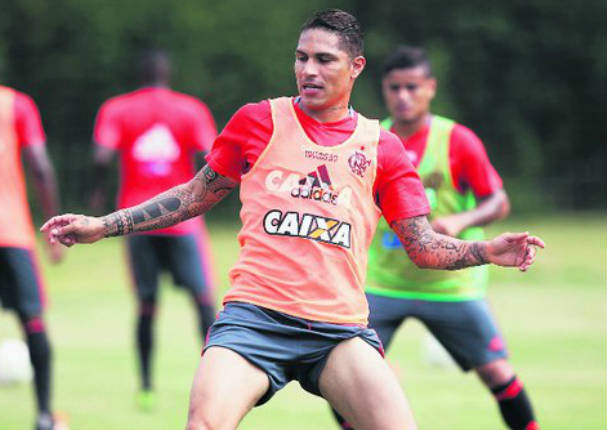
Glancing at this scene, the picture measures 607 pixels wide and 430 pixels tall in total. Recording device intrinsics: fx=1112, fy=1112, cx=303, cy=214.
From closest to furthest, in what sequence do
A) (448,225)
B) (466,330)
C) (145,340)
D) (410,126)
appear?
(448,225) < (466,330) < (410,126) < (145,340)

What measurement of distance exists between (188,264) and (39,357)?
1831 mm

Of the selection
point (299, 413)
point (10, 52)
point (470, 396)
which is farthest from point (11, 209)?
point (10, 52)

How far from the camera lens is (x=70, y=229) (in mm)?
4715

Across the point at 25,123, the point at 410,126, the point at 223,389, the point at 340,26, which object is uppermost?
the point at 340,26

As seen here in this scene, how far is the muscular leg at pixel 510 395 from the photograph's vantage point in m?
6.46

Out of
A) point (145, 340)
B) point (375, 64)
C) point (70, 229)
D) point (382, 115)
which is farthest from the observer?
point (375, 64)

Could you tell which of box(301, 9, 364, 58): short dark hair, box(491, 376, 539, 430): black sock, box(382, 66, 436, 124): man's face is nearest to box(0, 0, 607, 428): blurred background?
box(491, 376, 539, 430): black sock

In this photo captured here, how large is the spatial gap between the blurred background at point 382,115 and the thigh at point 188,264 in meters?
0.87

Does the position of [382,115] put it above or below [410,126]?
below

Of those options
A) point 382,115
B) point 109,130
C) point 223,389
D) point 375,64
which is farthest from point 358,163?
point 375,64

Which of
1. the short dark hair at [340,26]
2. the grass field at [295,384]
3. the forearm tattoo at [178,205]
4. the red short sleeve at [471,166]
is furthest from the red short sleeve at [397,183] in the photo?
the grass field at [295,384]

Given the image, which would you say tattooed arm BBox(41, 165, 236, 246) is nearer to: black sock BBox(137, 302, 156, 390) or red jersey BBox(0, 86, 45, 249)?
red jersey BBox(0, 86, 45, 249)

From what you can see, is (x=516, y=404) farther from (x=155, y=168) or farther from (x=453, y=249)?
(x=155, y=168)

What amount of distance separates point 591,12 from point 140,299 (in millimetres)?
35839
